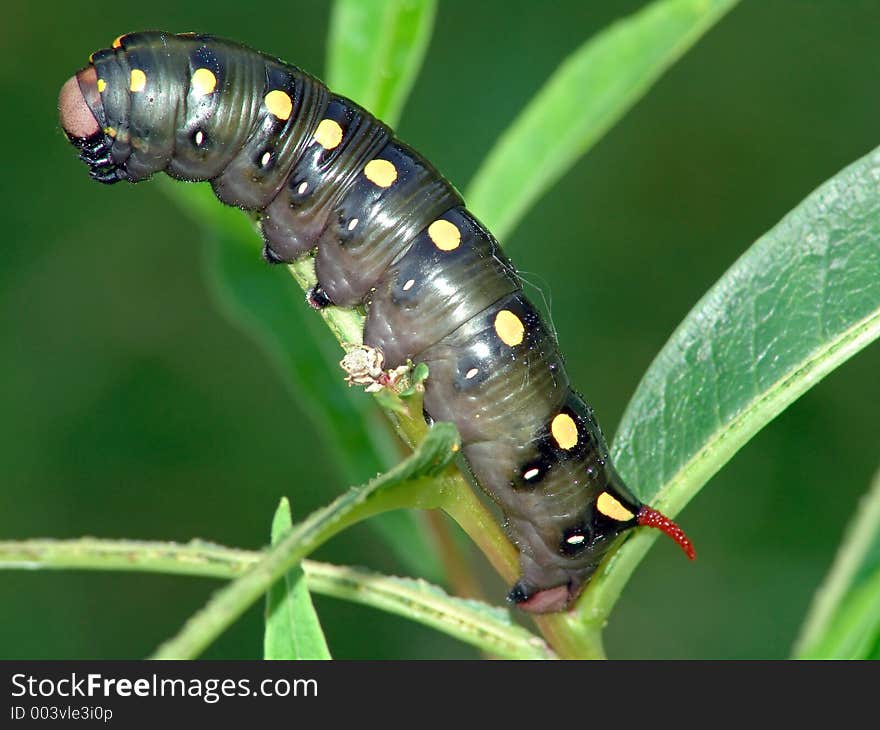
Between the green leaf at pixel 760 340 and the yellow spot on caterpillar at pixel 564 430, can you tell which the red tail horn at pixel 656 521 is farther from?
the yellow spot on caterpillar at pixel 564 430

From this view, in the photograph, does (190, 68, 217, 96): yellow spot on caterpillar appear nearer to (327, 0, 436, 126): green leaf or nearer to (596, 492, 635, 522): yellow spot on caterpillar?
(327, 0, 436, 126): green leaf

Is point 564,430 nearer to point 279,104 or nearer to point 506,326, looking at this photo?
point 506,326

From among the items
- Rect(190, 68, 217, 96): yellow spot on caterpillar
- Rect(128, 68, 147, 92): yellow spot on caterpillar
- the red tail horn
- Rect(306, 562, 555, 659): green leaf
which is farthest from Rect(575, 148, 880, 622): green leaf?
Rect(128, 68, 147, 92): yellow spot on caterpillar

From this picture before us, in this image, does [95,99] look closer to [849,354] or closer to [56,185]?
[849,354]

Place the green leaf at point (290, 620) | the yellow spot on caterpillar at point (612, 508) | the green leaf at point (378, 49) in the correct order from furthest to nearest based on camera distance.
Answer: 1. the green leaf at point (378, 49)
2. the yellow spot on caterpillar at point (612, 508)
3. the green leaf at point (290, 620)

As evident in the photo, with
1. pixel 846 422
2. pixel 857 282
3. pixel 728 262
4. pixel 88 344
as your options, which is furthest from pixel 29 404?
pixel 857 282

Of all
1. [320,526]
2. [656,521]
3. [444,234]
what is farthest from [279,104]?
[320,526]

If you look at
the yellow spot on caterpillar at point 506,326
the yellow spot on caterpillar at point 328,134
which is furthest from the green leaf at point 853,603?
the yellow spot on caterpillar at point 328,134

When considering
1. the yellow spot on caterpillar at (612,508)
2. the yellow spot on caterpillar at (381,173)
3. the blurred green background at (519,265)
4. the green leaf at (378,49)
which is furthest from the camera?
the blurred green background at (519,265)
